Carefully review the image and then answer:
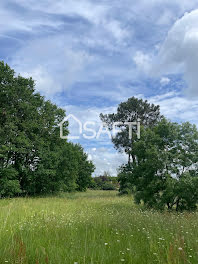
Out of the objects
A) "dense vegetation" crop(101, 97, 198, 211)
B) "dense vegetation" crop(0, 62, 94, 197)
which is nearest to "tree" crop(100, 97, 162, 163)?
"dense vegetation" crop(0, 62, 94, 197)

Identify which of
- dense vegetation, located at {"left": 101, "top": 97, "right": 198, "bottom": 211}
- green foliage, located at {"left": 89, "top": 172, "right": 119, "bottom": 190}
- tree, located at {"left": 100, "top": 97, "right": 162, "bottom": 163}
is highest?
tree, located at {"left": 100, "top": 97, "right": 162, "bottom": 163}

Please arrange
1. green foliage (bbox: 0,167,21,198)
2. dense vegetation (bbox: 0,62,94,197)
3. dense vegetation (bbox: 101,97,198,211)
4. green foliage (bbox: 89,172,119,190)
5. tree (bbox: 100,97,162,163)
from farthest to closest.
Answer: green foliage (bbox: 89,172,119,190)
tree (bbox: 100,97,162,163)
dense vegetation (bbox: 0,62,94,197)
green foliage (bbox: 0,167,21,198)
dense vegetation (bbox: 101,97,198,211)

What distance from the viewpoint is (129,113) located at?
35031mm

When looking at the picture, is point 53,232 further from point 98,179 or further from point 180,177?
point 98,179

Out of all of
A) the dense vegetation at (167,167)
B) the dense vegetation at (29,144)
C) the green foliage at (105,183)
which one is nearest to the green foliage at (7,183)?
the dense vegetation at (29,144)

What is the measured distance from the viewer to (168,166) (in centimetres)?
1355

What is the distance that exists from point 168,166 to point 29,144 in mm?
15511

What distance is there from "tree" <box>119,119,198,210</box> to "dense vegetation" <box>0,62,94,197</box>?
13.5 meters

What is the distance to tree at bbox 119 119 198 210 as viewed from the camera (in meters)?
12.8

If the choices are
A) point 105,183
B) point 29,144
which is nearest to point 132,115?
point 29,144

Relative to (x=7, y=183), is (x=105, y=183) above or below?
below

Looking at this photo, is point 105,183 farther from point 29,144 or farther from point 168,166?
point 168,166

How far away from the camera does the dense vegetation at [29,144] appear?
23.5 m

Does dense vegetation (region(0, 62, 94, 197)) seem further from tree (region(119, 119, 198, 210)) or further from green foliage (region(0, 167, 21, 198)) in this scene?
tree (region(119, 119, 198, 210))
